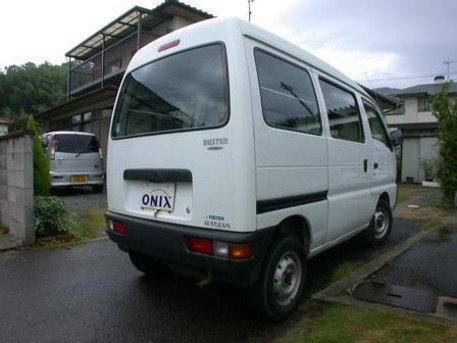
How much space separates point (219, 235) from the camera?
2.69m

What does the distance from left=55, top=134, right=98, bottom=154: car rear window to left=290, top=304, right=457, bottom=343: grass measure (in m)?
8.48

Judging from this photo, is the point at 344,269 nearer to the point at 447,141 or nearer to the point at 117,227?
the point at 117,227

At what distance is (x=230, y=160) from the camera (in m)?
2.63

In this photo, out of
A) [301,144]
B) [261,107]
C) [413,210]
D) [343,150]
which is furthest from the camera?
[413,210]

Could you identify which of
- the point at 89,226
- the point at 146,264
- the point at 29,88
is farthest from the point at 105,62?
the point at 29,88

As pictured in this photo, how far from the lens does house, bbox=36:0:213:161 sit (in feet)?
44.8

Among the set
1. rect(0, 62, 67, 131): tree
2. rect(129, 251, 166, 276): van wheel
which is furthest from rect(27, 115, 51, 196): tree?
rect(0, 62, 67, 131): tree

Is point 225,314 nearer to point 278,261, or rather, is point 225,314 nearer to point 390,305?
Answer: point 278,261

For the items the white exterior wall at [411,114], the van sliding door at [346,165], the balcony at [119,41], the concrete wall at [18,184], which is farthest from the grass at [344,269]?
the white exterior wall at [411,114]

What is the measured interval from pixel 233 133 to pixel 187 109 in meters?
0.55

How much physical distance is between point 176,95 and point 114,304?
1.90 m

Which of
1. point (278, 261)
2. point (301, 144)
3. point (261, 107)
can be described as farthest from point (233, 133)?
point (278, 261)

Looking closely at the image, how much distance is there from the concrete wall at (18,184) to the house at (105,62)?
6.17m

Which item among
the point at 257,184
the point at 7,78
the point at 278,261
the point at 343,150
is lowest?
the point at 278,261
